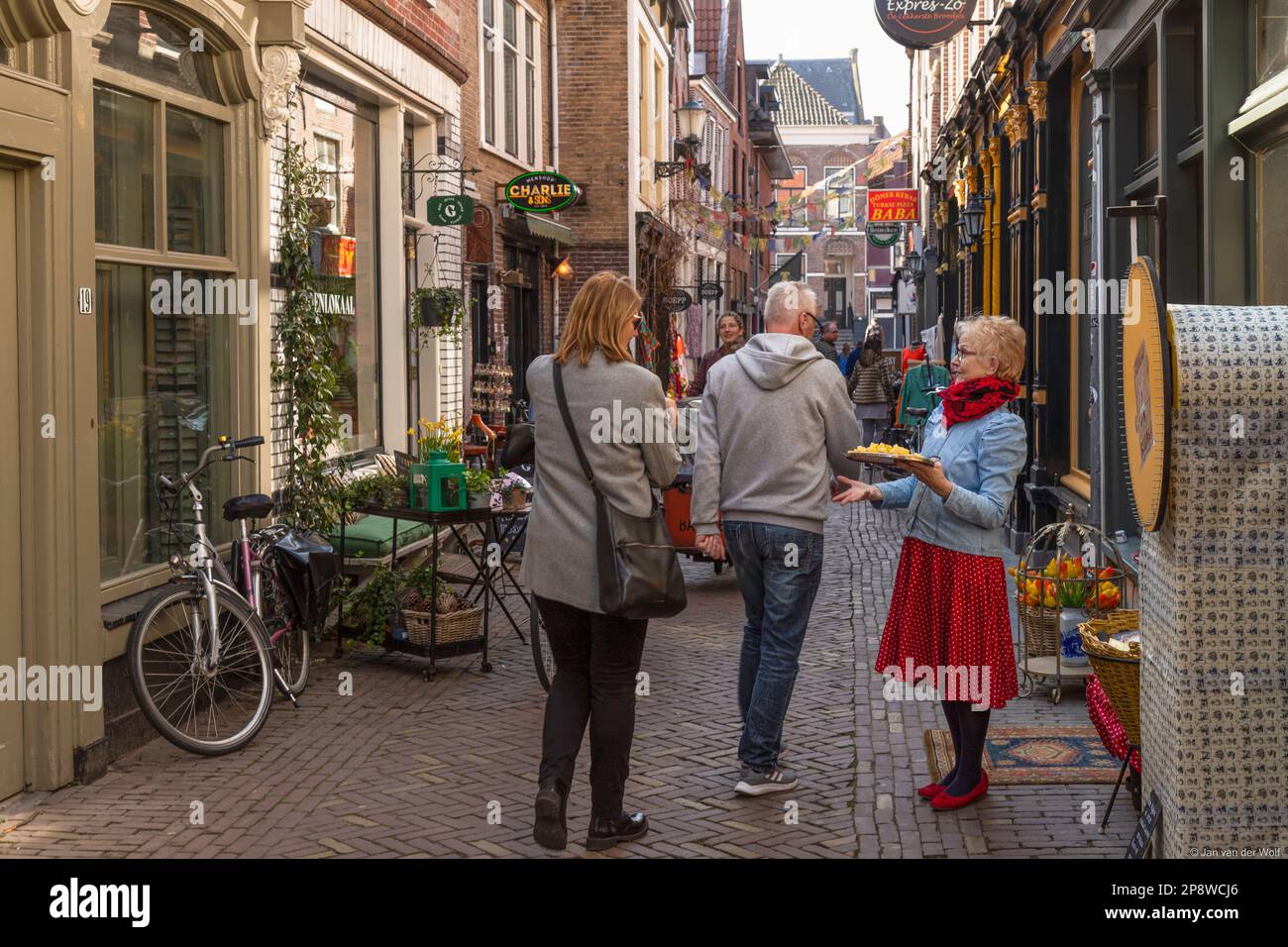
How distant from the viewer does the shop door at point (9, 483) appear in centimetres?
552

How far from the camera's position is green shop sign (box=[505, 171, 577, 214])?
14898 mm

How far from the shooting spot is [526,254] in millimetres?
17547

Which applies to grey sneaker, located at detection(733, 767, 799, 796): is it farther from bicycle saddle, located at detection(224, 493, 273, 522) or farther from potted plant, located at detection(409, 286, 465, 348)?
potted plant, located at detection(409, 286, 465, 348)

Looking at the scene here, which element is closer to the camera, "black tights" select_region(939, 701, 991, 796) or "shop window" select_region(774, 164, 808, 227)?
"black tights" select_region(939, 701, 991, 796)

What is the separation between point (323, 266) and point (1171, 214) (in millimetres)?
5088

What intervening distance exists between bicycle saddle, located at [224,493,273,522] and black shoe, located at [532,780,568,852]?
8.23ft

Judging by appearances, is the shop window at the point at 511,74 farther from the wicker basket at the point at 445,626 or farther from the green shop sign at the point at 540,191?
the wicker basket at the point at 445,626

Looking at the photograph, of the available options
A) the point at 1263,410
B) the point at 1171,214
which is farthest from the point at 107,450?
the point at 1171,214

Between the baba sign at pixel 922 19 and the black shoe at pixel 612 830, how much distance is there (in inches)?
458

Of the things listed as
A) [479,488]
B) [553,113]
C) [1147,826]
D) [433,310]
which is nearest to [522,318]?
[553,113]

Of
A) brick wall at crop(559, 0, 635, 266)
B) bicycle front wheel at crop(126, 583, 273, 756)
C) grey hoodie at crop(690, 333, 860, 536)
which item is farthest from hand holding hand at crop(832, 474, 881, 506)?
brick wall at crop(559, 0, 635, 266)

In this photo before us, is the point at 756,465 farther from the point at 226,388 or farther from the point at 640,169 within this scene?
the point at 640,169

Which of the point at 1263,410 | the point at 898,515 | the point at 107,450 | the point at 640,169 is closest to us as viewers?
the point at 1263,410

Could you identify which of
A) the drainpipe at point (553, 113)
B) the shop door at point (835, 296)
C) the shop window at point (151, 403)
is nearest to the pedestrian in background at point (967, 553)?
the shop window at point (151, 403)
